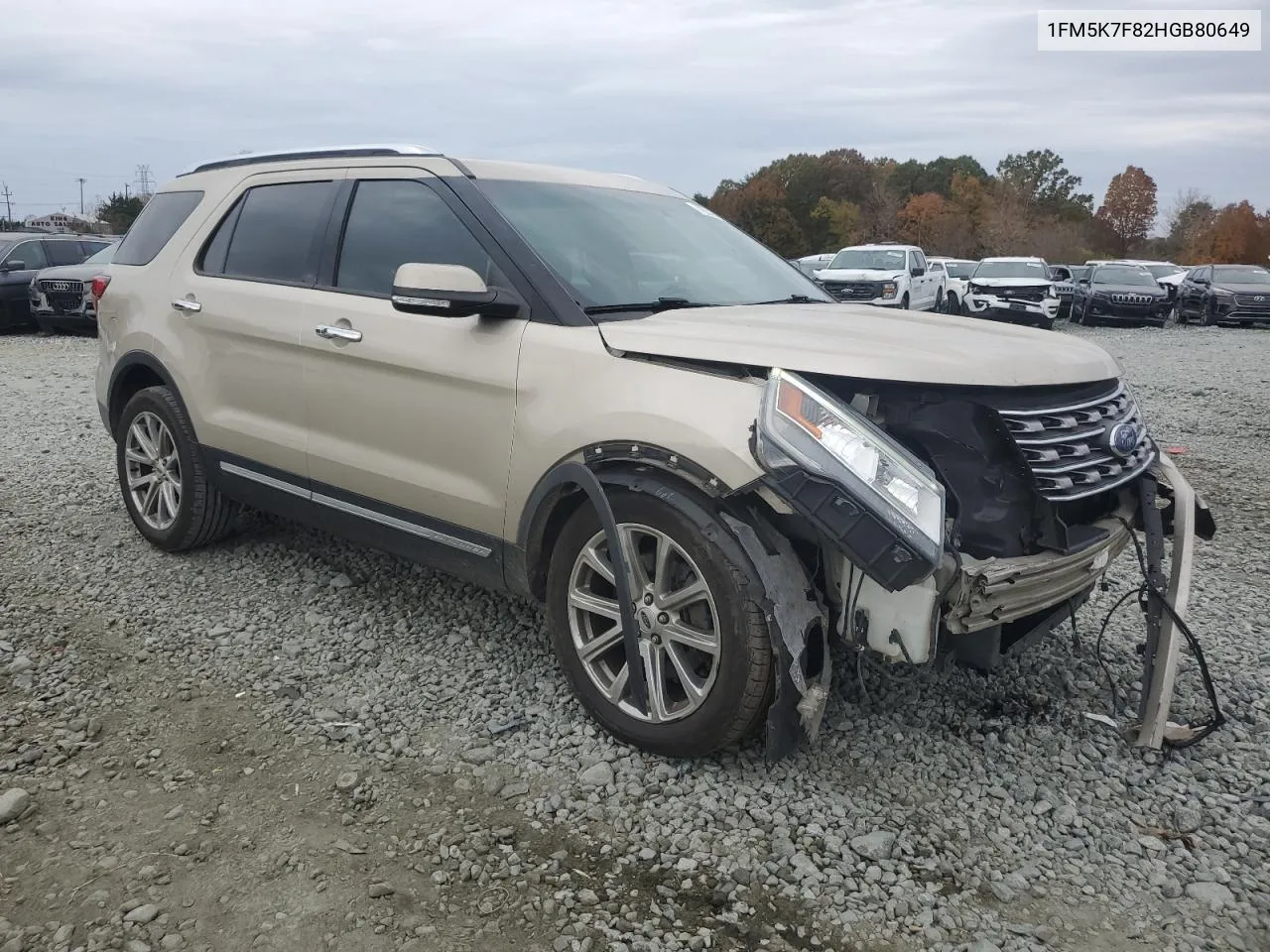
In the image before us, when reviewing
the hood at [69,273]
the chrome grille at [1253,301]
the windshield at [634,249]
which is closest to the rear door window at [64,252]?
the hood at [69,273]

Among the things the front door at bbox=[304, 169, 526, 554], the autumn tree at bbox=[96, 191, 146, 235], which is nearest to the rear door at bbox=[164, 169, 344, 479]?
the front door at bbox=[304, 169, 526, 554]

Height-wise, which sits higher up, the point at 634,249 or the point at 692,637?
the point at 634,249

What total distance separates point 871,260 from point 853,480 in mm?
18358

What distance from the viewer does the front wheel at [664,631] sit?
282cm

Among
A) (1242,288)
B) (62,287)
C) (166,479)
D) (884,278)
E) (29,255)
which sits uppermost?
(1242,288)

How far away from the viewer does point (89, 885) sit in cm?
254

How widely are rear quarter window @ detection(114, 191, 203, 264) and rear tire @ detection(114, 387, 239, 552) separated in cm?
75

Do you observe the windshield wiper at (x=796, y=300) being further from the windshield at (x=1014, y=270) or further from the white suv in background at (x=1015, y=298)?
the windshield at (x=1014, y=270)

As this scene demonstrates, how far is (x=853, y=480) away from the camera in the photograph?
2600mm

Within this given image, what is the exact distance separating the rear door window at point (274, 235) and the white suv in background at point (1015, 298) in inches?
710

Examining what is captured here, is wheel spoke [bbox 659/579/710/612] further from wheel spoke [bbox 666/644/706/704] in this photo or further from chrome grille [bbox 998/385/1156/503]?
chrome grille [bbox 998/385/1156/503]

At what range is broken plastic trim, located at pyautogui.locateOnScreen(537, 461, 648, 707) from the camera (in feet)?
9.75

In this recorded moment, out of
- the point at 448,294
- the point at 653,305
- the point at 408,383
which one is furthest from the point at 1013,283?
the point at 448,294

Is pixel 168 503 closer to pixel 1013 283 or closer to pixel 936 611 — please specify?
Answer: pixel 936 611
